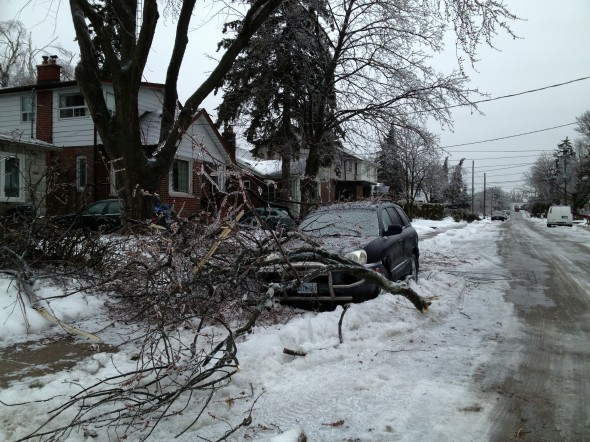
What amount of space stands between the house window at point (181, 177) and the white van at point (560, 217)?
104 feet

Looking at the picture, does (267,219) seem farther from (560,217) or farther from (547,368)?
(560,217)

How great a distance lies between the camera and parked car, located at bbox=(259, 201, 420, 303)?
5609mm

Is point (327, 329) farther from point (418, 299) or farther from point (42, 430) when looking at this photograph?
point (42, 430)

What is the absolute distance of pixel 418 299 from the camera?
234 inches

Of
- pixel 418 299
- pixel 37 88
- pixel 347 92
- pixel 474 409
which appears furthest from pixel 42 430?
pixel 37 88

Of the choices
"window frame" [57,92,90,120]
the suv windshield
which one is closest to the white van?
"window frame" [57,92,90,120]

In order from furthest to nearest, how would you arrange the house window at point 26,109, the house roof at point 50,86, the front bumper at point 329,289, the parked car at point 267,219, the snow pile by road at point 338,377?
the house window at point 26,109 → the house roof at point 50,86 → the front bumper at point 329,289 → the parked car at point 267,219 → the snow pile by road at point 338,377

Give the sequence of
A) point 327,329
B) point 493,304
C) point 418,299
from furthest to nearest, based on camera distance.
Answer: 1. point 493,304
2. point 418,299
3. point 327,329

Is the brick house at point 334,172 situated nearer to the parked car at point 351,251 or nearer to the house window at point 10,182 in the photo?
the house window at point 10,182

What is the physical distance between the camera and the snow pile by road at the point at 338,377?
313 cm

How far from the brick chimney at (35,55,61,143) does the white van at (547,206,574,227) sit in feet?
123

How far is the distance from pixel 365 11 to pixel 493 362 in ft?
48.9

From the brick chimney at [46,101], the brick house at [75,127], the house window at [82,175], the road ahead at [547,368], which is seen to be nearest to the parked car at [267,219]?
the road ahead at [547,368]

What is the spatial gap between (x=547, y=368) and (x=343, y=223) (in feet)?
11.9
